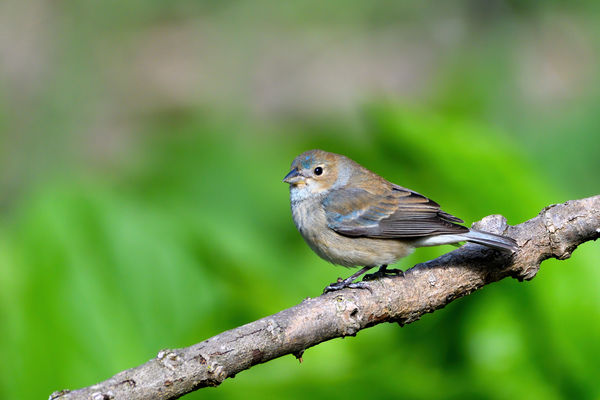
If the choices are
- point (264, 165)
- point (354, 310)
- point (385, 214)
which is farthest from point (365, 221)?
point (264, 165)

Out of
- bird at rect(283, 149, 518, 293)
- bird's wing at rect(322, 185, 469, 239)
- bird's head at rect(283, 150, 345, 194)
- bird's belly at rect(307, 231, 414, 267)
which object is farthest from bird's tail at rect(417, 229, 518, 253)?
bird's head at rect(283, 150, 345, 194)

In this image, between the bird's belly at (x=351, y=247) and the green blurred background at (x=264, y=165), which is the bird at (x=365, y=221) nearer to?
the bird's belly at (x=351, y=247)

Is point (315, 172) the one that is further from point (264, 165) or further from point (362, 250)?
point (264, 165)

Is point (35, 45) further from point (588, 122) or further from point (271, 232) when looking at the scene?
point (588, 122)

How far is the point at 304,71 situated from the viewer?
10.4 meters

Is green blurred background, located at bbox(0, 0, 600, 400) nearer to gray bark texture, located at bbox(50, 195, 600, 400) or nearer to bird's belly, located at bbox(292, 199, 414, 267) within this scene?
bird's belly, located at bbox(292, 199, 414, 267)

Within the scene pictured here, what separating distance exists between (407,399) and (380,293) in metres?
1.11

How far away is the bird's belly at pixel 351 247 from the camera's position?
370 centimetres

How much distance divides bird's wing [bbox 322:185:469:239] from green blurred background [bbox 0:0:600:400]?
80 cm

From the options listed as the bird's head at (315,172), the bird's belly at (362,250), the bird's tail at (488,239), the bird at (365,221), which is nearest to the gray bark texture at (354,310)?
the bird's tail at (488,239)

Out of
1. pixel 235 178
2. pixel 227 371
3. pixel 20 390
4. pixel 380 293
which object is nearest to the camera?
pixel 227 371

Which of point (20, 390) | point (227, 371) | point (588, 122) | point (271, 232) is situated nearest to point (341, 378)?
point (227, 371)

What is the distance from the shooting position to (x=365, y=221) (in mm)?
3797

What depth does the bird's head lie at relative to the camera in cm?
416
